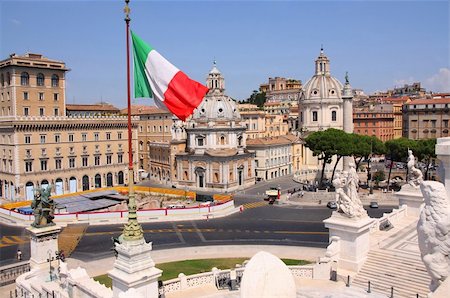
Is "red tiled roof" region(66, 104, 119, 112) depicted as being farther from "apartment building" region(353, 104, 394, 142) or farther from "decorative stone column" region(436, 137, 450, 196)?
"decorative stone column" region(436, 137, 450, 196)

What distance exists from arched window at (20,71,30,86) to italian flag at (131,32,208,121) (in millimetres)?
52569

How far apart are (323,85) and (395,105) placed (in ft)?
99.9

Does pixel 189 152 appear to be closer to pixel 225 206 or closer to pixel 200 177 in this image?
pixel 200 177

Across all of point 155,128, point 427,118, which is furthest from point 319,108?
point 155,128

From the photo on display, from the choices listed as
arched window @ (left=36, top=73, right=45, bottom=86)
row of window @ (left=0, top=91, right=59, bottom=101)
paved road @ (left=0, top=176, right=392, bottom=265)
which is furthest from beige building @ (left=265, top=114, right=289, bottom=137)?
paved road @ (left=0, top=176, right=392, bottom=265)

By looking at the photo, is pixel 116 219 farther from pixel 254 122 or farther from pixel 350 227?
pixel 254 122

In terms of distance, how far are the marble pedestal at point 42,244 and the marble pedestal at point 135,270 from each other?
6746 mm

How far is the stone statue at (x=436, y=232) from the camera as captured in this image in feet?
33.2

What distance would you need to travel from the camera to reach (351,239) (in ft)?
61.6

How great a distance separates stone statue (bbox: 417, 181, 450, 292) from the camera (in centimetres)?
1012

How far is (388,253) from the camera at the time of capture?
752 inches

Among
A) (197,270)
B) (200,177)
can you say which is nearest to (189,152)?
(200,177)

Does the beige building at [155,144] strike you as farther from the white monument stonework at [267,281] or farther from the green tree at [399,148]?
the white monument stonework at [267,281]

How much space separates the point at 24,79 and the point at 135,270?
55644 mm
